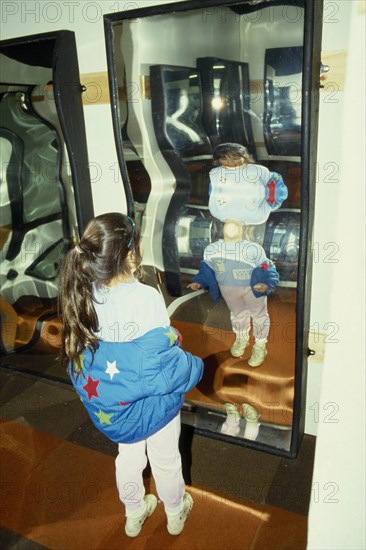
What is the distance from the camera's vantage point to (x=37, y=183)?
2199 mm

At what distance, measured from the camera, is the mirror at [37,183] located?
6.07ft

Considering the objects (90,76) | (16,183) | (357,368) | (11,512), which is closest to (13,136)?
(16,183)

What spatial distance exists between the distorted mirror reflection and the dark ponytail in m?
0.59

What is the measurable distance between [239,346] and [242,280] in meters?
0.31

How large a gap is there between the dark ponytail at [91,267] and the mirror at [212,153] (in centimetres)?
59

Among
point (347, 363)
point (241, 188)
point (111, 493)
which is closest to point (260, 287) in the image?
point (241, 188)

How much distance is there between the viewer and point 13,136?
2178 mm

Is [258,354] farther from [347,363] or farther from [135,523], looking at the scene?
[347,363]

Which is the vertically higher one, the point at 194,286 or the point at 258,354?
the point at 194,286

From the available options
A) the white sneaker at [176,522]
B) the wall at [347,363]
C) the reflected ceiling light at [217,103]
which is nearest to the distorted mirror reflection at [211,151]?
the reflected ceiling light at [217,103]

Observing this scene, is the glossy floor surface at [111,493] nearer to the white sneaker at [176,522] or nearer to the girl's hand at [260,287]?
the white sneaker at [176,522]

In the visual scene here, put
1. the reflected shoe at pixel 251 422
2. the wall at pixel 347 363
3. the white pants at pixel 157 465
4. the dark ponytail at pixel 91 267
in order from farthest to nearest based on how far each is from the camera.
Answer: the reflected shoe at pixel 251 422 → the white pants at pixel 157 465 → the dark ponytail at pixel 91 267 → the wall at pixel 347 363

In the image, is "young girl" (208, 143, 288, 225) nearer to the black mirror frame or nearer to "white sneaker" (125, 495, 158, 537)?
the black mirror frame

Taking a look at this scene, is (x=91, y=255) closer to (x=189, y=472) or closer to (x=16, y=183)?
(x=189, y=472)
